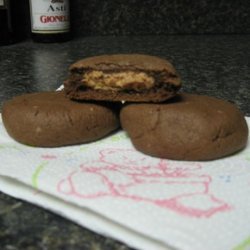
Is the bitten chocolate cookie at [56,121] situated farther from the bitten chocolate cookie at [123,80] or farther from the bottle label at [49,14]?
the bottle label at [49,14]

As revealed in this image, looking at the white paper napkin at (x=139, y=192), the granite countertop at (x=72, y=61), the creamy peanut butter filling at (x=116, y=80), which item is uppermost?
the creamy peanut butter filling at (x=116, y=80)

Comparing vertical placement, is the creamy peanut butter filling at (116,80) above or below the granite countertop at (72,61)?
above

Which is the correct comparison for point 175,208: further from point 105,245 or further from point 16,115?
point 16,115

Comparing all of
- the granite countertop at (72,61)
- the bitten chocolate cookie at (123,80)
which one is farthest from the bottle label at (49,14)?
the bitten chocolate cookie at (123,80)

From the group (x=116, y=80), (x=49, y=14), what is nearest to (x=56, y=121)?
(x=116, y=80)

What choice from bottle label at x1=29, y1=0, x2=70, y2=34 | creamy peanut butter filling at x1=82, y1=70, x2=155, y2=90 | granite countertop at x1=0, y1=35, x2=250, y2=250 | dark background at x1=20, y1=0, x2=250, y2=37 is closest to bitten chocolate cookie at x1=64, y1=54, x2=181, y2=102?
creamy peanut butter filling at x1=82, y1=70, x2=155, y2=90

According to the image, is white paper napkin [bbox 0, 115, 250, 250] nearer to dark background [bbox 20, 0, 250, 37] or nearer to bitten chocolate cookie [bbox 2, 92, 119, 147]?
bitten chocolate cookie [bbox 2, 92, 119, 147]
